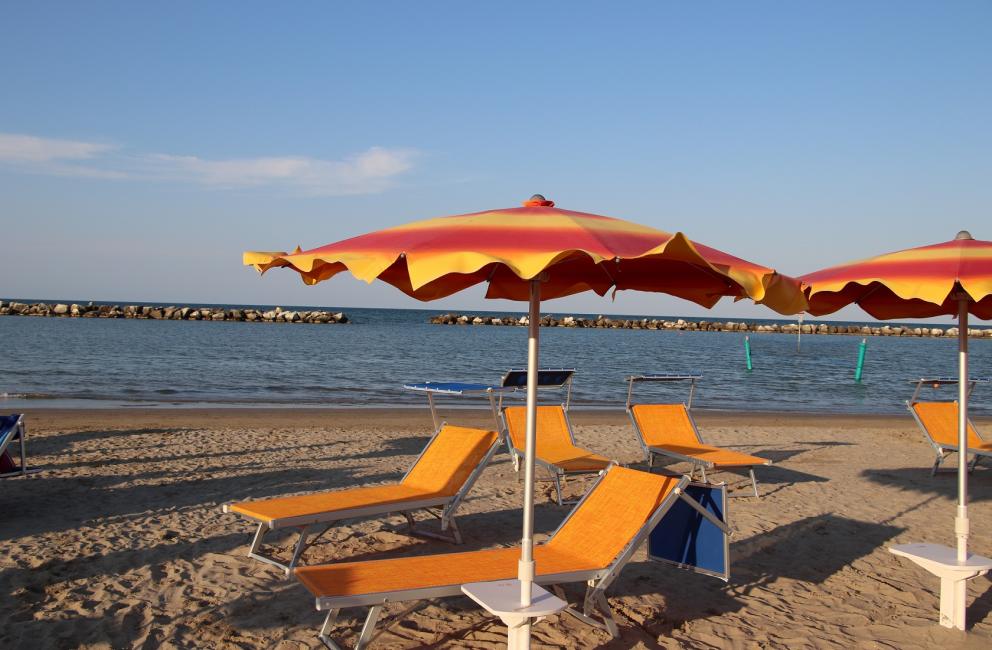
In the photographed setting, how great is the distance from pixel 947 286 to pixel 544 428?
4.61m

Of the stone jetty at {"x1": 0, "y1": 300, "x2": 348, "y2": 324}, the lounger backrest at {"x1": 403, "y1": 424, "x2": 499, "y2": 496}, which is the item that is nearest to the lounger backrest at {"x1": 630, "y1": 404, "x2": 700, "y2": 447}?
the lounger backrest at {"x1": 403, "y1": 424, "x2": 499, "y2": 496}

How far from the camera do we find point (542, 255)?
2732mm

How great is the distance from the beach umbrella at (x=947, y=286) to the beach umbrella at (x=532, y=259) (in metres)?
0.52

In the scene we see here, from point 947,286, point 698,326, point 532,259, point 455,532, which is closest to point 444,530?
point 455,532

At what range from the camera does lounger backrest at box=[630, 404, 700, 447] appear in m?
7.98

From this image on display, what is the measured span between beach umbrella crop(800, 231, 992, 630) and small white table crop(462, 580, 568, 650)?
6.95 feet

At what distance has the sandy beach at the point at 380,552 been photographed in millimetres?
3916

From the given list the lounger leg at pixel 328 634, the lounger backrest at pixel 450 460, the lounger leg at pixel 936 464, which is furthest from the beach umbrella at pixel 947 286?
the lounger leg at pixel 936 464

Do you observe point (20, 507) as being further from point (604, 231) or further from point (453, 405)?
point (453, 405)

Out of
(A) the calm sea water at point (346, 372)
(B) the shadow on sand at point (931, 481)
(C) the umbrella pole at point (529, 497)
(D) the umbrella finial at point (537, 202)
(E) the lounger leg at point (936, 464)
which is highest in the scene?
(D) the umbrella finial at point (537, 202)

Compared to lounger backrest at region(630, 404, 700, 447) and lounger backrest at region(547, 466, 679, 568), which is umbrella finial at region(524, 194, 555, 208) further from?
lounger backrest at region(630, 404, 700, 447)

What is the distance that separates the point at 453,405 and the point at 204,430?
6028mm

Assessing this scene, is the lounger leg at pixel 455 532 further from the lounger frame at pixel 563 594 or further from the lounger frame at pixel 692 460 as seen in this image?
the lounger frame at pixel 692 460

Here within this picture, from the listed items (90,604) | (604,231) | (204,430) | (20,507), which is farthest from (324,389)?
(604,231)
